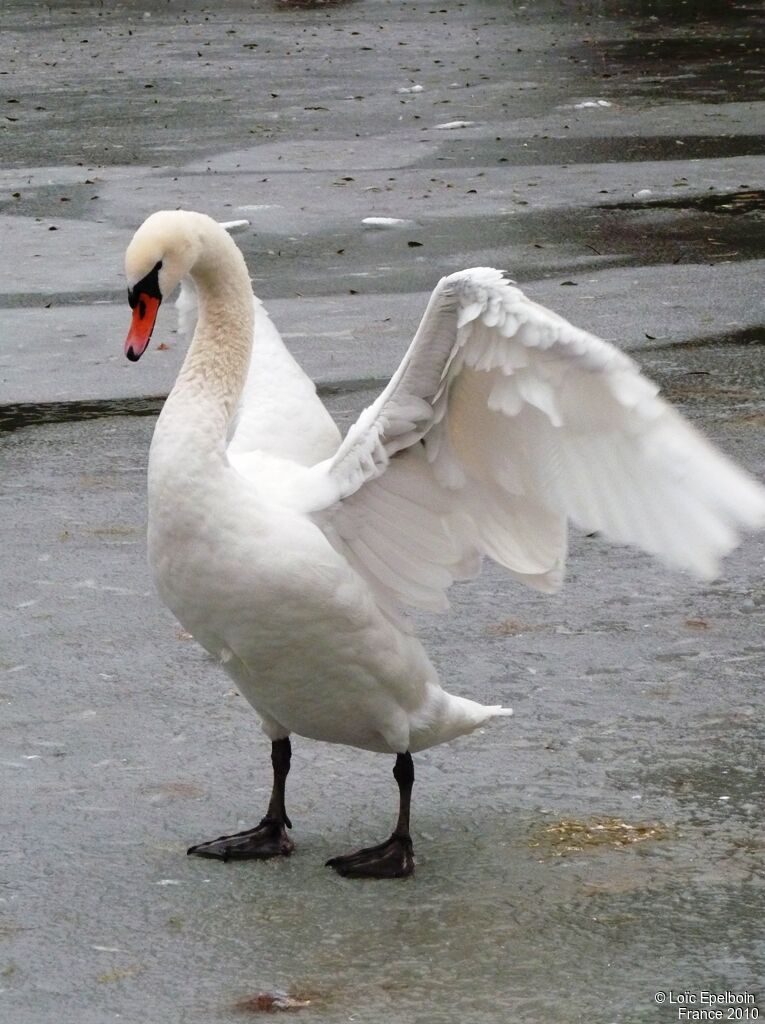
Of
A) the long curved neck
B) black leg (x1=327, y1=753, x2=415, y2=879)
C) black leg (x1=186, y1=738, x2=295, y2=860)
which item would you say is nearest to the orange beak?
the long curved neck

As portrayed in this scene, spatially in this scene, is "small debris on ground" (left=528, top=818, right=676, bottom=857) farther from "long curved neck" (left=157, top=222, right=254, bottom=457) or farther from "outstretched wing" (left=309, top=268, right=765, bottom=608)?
"long curved neck" (left=157, top=222, right=254, bottom=457)

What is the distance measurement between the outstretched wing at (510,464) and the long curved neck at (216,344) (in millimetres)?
306

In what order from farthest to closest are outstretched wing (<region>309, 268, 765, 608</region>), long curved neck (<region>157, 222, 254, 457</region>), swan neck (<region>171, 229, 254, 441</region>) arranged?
swan neck (<region>171, 229, 254, 441</region>)
long curved neck (<region>157, 222, 254, 457</region>)
outstretched wing (<region>309, 268, 765, 608</region>)

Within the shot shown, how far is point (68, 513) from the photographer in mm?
7117

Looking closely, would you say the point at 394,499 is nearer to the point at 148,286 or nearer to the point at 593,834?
the point at 148,286

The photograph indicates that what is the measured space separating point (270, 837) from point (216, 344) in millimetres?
1226

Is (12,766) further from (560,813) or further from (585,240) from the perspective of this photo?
(585,240)

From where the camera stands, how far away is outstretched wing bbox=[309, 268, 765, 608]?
3.90m

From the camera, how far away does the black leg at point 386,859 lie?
4434 millimetres

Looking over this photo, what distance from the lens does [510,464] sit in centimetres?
439

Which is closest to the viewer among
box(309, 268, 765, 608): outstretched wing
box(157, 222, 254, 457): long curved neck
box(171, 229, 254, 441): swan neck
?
box(309, 268, 765, 608): outstretched wing

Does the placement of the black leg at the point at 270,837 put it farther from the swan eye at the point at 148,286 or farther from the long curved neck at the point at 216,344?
the swan eye at the point at 148,286

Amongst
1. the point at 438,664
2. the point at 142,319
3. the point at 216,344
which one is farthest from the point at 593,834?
the point at 142,319

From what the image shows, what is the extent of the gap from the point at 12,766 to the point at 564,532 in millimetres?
1620
